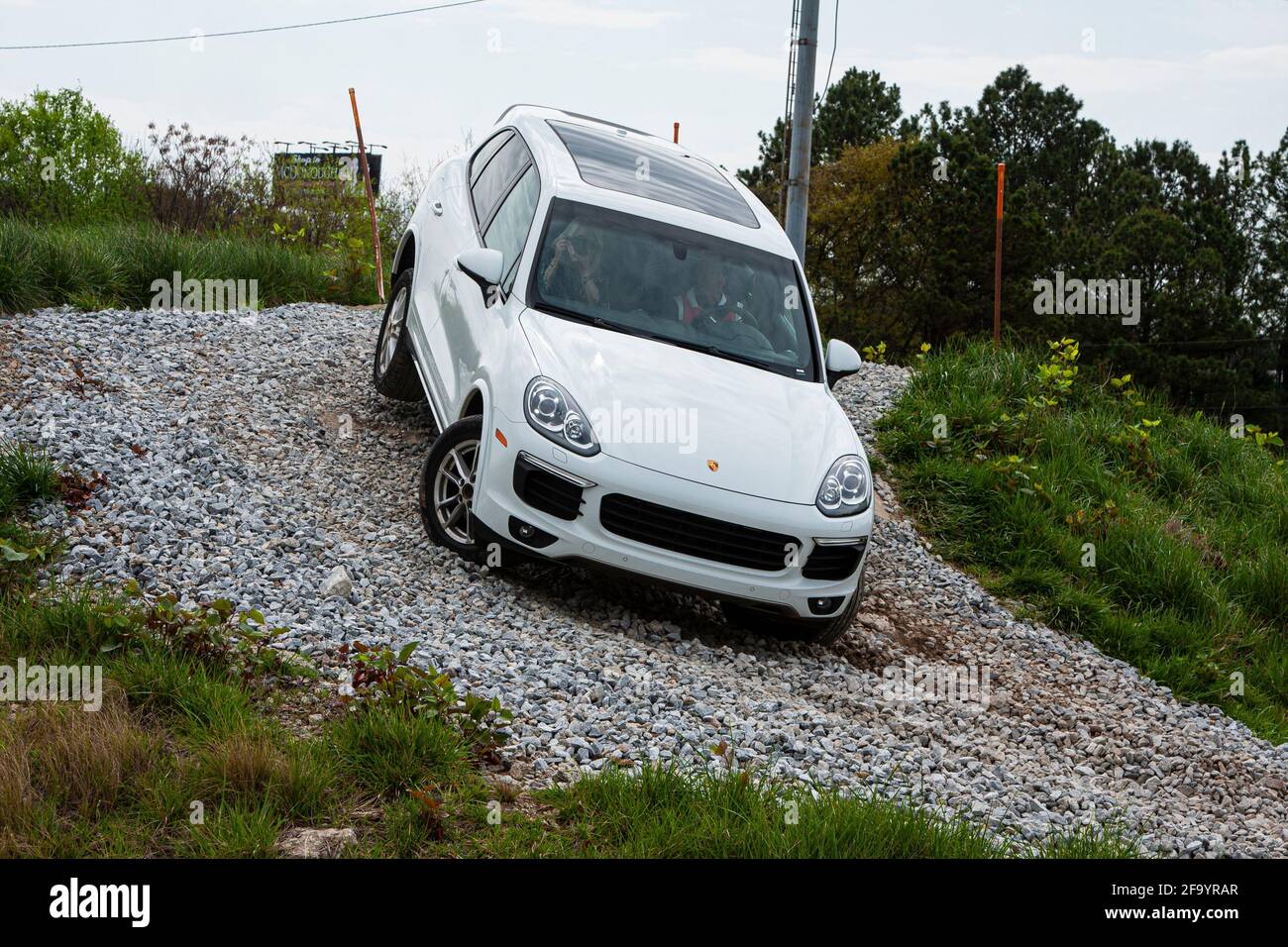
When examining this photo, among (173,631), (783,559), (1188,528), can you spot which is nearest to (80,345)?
(173,631)

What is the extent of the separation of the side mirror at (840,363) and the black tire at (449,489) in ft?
7.10

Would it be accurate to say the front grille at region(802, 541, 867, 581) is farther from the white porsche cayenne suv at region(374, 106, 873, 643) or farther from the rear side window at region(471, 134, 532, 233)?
the rear side window at region(471, 134, 532, 233)

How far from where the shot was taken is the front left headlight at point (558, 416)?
19.3 ft

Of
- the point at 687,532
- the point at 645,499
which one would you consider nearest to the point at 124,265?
the point at 645,499

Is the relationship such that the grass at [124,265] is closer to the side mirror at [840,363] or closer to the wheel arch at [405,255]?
the wheel arch at [405,255]

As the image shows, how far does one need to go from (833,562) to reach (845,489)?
0.38 metres

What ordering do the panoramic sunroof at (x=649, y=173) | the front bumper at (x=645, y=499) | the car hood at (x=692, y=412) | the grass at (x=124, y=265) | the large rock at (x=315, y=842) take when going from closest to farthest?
the large rock at (x=315, y=842) → the front bumper at (x=645, y=499) → the car hood at (x=692, y=412) → the panoramic sunroof at (x=649, y=173) → the grass at (x=124, y=265)

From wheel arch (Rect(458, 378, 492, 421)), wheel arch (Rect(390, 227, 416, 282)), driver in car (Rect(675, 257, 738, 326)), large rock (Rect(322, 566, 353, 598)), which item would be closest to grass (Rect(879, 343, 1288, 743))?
driver in car (Rect(675, 257, 738, 326))

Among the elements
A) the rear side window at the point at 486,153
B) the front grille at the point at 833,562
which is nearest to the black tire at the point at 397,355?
the rear side window at the point at 486,153

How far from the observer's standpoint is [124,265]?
1065 centimetres

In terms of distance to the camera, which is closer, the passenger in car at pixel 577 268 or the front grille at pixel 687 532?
the front grille at pixel 687 532

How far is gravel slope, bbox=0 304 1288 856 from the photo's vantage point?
5133 millimetres

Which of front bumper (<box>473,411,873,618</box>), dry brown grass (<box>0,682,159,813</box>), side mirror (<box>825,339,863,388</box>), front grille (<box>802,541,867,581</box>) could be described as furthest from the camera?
side mirror (<box>825,339,863,388</box>)

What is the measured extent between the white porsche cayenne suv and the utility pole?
3210 mm
